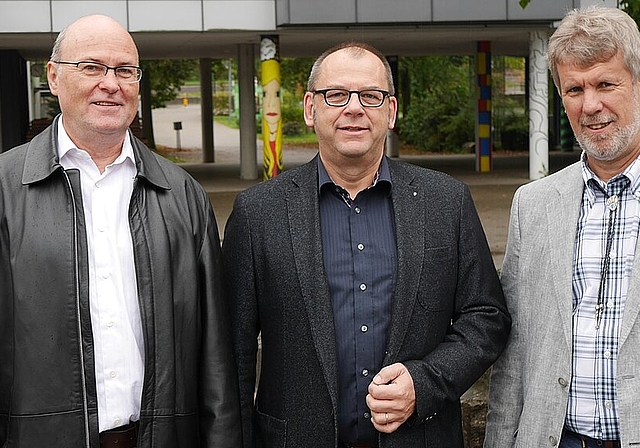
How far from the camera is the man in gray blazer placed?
10.6 ft

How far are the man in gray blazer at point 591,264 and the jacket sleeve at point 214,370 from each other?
3.42 feet

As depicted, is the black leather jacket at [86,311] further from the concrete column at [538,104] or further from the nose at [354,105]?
the concrete column at [538,104]

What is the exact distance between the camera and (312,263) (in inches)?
136

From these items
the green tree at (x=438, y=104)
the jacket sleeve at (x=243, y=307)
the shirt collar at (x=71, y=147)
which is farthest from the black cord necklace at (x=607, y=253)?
the green tree at (x=438, y=104)

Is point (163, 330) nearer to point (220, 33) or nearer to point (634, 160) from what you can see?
point (634, 160)

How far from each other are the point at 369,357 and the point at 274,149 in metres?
17.6

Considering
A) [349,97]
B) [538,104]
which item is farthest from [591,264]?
[538,104]

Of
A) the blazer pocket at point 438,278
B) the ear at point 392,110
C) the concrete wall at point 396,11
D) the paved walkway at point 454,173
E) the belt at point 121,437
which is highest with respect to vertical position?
the concrete wall at point 396,11

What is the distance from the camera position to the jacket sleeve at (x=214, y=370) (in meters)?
3.43

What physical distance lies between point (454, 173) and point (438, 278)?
71.1 ft

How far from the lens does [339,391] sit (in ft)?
11.2

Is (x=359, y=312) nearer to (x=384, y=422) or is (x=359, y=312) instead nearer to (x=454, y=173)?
(x=384, y=422)

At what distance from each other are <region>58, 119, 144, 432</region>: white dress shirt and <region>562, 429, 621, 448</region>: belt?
1.45 meters

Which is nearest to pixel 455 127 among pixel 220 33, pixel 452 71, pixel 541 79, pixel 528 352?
pixel 452 71
